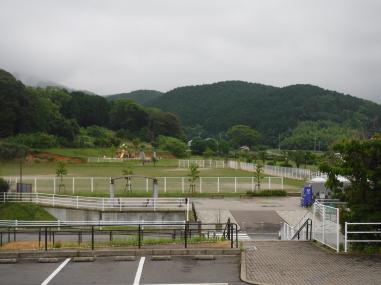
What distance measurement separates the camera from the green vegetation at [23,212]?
1202 inches

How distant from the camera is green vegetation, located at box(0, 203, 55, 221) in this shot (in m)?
30.5

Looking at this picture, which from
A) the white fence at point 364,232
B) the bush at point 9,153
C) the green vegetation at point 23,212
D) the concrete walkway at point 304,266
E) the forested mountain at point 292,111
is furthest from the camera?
the forested mountain at point 292,111

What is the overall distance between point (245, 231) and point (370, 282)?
13139 mm

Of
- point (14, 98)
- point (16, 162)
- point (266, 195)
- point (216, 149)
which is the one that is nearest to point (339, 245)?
point (266, 195)

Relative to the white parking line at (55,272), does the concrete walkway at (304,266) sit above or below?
above

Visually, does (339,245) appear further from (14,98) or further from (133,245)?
(14,98)

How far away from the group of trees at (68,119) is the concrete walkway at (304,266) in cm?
7132

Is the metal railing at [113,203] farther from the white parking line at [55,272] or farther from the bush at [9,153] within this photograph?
the bush at [9,153]

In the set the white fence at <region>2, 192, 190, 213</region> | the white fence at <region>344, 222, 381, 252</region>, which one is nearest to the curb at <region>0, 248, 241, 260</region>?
the white fence at <region>344, 222, 381, 252</region>

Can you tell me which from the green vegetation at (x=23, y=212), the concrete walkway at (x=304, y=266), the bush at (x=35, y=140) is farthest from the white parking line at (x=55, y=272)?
the bush at (x=35, y=140)

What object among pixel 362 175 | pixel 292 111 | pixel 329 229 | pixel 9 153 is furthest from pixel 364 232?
pixel 292 111

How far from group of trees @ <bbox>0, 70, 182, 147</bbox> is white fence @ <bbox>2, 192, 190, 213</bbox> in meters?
51.3

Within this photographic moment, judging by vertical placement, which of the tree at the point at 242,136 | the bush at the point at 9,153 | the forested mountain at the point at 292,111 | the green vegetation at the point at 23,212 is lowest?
the green vegetation at the point at 23,212

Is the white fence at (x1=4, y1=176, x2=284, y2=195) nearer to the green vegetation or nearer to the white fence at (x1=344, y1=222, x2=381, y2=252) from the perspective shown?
the green vegetation
